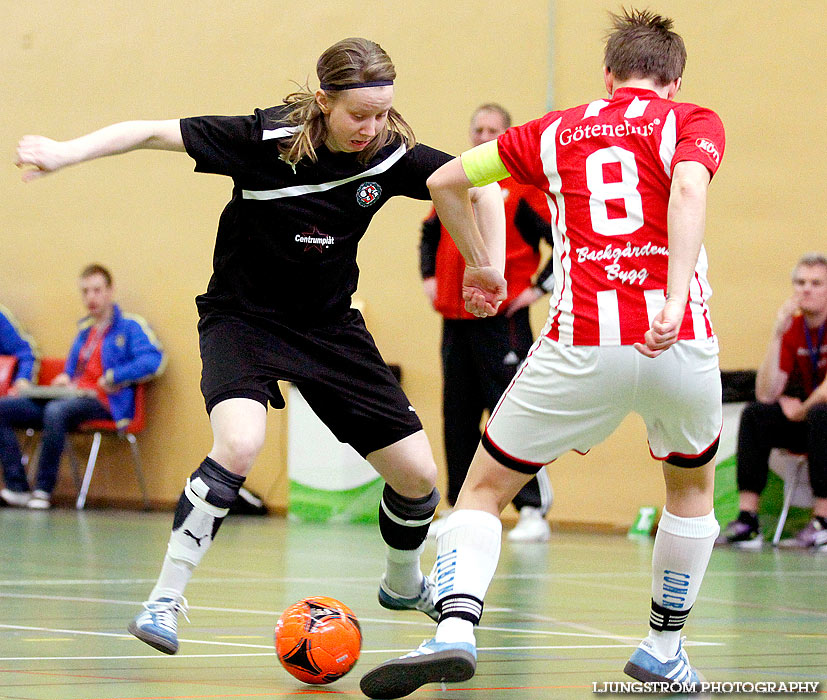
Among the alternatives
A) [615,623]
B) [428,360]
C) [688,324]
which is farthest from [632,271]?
[428,360]

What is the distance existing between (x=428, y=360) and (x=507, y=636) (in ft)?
19.2

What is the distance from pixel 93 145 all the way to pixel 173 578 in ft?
3.95

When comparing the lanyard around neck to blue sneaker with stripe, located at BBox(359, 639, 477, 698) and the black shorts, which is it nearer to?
the black shorts

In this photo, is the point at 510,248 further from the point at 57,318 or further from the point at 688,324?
the point at 57,318

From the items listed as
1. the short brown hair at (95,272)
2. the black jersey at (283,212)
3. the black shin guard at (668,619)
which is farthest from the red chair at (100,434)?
the black shin guard at (668,619)

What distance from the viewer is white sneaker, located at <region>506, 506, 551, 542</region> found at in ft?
25.6

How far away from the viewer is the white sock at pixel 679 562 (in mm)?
3193

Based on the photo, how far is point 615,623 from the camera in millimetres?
4492

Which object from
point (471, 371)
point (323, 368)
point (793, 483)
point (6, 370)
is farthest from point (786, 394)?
point (6, 370)

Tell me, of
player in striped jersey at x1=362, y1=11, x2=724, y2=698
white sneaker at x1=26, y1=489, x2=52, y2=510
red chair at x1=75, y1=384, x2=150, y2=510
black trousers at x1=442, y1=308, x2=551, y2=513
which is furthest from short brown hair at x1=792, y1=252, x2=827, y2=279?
white sneaker at x1=26, y1=489, x2=52, y2=510

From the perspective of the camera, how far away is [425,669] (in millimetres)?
2840

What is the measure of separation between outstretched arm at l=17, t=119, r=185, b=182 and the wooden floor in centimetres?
130

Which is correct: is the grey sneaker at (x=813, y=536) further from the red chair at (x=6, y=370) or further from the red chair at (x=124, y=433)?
the red chair at (x=6, y=370)

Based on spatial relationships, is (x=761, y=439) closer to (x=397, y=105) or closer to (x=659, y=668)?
(x=397, y=105)
